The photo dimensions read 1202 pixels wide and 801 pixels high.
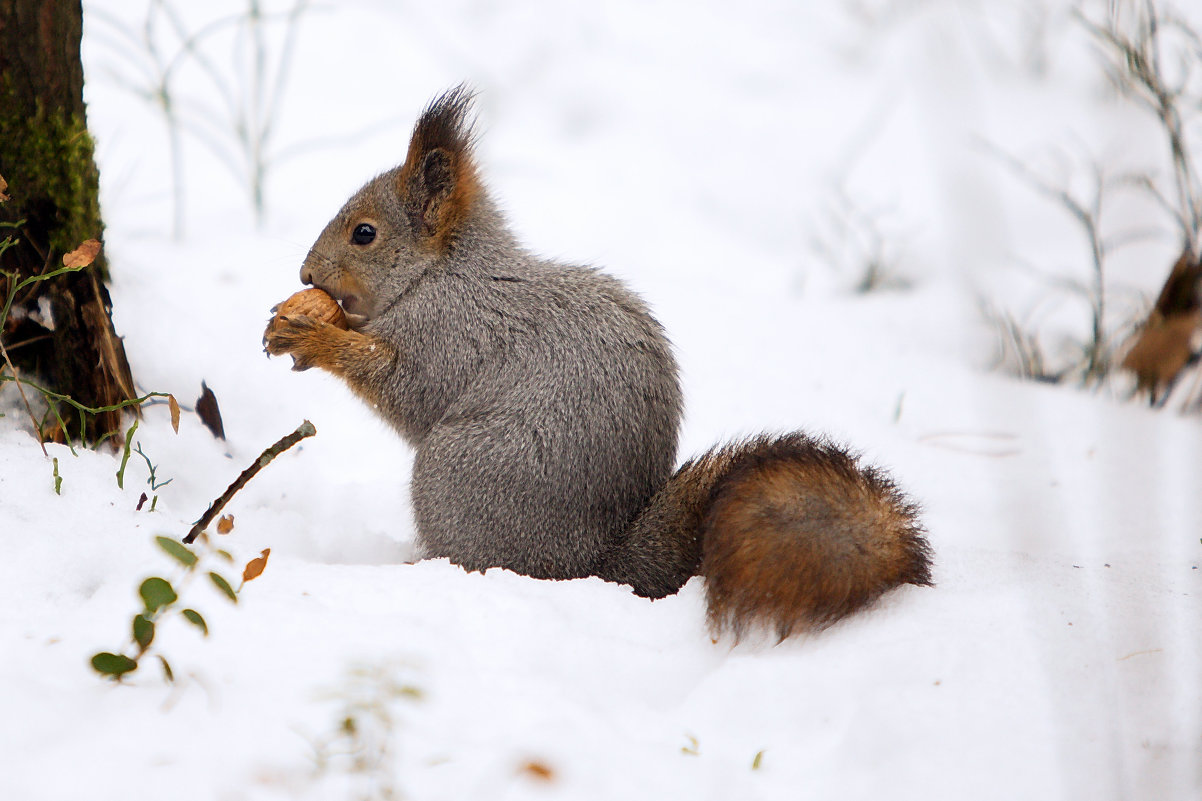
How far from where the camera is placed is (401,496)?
2.35 meters

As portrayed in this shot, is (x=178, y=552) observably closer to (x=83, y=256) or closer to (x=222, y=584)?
(x=222, y=584)

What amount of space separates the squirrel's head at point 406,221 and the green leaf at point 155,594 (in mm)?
1193

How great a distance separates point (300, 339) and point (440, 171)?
0.49m

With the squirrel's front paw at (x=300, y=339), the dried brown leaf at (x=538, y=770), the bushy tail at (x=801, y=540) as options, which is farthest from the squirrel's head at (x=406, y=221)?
the dried brown leaf at (x=538, y=770)

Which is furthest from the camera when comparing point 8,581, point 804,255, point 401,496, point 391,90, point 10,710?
point 391,90

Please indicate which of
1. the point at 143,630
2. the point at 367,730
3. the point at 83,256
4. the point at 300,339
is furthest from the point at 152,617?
the point at 300,339

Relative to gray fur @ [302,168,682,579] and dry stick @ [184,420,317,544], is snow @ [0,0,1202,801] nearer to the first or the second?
dry stick @ [184,420,317,544]

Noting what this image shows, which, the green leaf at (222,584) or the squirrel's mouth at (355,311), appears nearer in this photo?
the green leaf at (222,584)

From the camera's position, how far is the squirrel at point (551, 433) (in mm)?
1483

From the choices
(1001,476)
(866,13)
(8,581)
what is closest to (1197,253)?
(1001,476)

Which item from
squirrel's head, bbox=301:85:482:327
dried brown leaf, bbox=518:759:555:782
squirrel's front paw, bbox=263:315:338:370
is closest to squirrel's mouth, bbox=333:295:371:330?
squirrel's head, bbox=301:85:482:327

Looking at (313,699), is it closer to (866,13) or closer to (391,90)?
(391,90)

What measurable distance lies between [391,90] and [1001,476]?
3.63 metres

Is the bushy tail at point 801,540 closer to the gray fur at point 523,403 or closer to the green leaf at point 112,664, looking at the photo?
the gray fur at point 523,403
